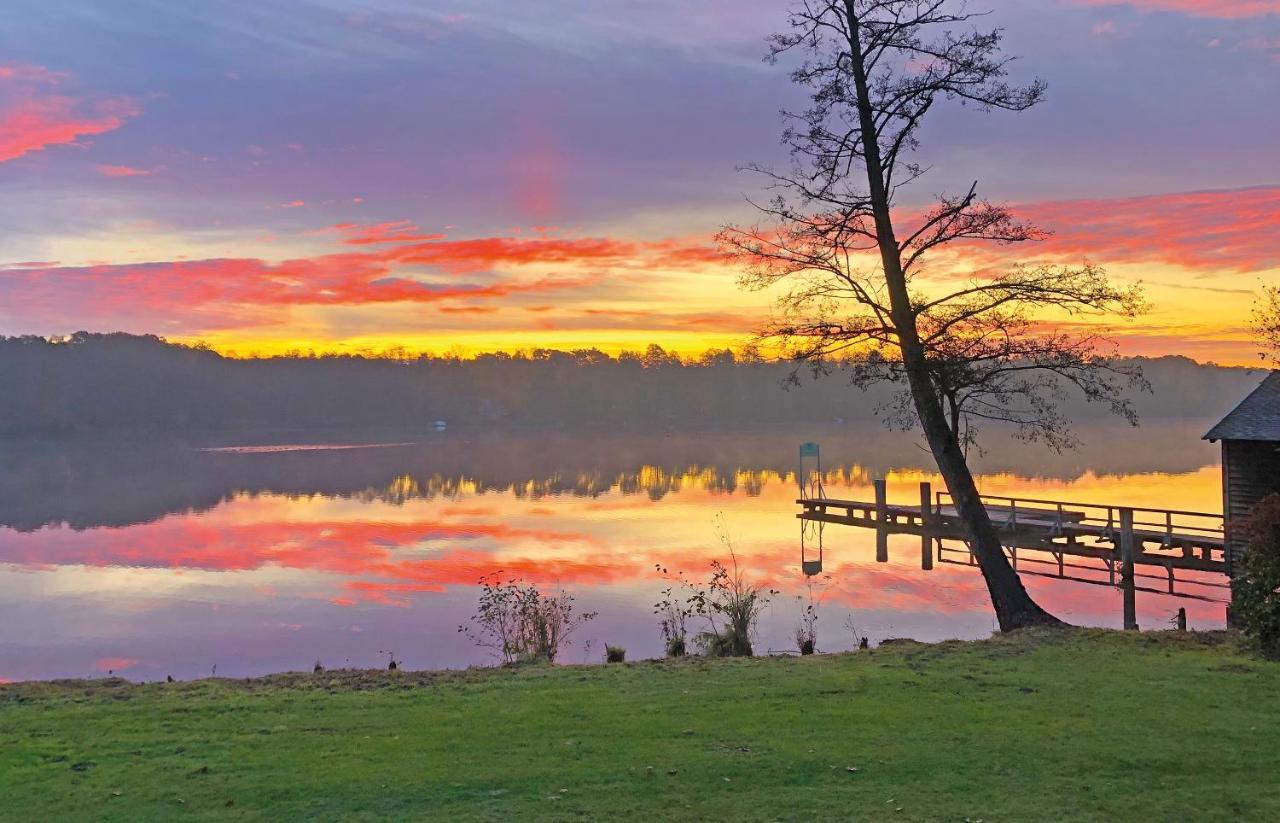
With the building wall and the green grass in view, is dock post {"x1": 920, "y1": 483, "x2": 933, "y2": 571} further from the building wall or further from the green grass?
the green grass

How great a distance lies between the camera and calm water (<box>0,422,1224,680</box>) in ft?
68.8

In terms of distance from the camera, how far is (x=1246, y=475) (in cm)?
2008

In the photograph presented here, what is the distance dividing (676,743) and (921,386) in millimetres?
9529

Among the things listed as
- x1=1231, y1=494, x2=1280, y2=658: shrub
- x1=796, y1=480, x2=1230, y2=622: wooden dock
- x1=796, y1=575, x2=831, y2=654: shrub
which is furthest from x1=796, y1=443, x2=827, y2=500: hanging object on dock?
x1=1231, y1=494, x2=1280, y2=658: shrub

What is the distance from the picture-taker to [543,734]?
865 centimetres

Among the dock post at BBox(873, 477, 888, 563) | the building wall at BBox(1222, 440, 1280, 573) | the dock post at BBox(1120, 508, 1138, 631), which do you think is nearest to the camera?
the building wall at BBox(1222, 440, 1280, 573)

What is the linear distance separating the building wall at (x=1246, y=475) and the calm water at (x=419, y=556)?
3843 millimetres

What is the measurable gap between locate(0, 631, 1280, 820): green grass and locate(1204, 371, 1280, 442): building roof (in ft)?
30.8

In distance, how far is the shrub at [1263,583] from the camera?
37.9ft

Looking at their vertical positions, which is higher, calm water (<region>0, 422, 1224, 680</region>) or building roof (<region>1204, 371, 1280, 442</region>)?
building roof (<region>1204, 371, 1280, 442</region>)

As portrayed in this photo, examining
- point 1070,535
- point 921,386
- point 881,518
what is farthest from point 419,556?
point 921,386

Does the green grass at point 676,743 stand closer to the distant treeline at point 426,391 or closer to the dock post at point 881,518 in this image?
the dock post at point 881,518

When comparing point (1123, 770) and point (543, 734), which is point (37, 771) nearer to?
point (543, 734)

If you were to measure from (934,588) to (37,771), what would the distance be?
23252 millimetres
